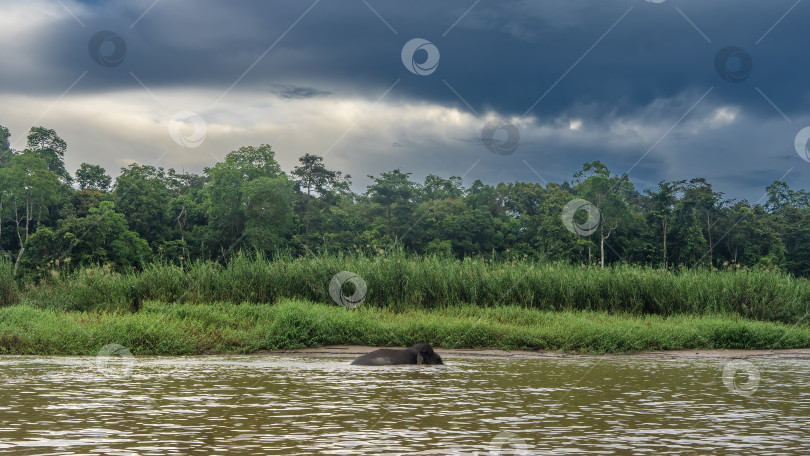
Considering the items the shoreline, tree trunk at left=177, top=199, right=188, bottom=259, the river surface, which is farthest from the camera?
tree trunk at left=177, top=199, right=188, bottom=259

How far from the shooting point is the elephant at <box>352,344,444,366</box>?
11477mm

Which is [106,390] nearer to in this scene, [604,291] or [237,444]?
[237,444]

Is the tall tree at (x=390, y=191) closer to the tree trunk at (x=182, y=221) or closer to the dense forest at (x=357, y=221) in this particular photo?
the dense forest at (x=357, y=221)

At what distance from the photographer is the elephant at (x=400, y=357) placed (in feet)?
37.7

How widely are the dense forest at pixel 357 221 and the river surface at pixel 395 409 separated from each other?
45156 mm

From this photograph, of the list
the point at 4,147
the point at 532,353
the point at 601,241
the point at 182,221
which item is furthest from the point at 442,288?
the point at 4,147

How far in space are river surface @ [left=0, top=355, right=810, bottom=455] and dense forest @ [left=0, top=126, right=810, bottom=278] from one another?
4516 centimetres

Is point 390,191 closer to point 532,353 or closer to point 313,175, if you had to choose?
point 313,175

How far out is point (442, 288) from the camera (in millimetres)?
18438

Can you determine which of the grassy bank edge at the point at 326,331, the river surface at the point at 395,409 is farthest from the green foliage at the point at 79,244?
the river surface at the point at 395,409

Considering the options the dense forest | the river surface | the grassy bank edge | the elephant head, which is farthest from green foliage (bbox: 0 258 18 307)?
the dense forest

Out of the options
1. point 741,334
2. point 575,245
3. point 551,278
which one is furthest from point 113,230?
point 741,334

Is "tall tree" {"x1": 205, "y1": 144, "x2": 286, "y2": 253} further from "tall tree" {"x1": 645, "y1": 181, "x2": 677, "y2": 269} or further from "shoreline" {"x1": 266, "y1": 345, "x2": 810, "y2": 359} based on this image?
"shoreline" {"x1": 266, "y1": 345, "x2": 810, "y2": 359}

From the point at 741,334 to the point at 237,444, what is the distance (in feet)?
40.2
